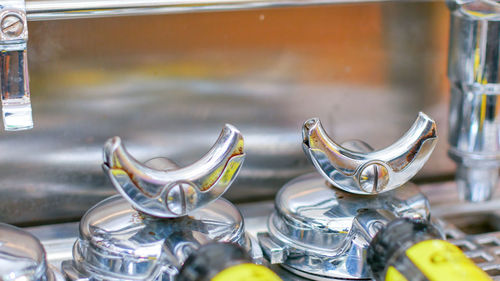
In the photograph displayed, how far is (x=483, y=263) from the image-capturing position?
543mm

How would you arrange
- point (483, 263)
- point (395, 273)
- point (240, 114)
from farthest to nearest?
point (240, 114)
point (483, 263)
point (395, 273)

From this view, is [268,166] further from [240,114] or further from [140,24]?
[140,24]

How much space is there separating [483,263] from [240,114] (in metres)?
0.26

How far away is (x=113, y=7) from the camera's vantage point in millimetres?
488

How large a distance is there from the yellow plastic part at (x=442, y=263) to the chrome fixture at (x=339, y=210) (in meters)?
0.06

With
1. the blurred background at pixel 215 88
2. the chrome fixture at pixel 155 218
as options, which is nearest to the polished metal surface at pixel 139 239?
the chrome fixture at pixel 155 218

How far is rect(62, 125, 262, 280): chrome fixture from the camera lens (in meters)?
0.44

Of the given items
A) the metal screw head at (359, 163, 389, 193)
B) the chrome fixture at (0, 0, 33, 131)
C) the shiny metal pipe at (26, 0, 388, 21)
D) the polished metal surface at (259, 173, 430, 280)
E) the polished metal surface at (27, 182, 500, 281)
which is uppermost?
the shiny metal pipe at (26, 0, 388, 21)

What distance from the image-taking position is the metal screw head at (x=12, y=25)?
450mm

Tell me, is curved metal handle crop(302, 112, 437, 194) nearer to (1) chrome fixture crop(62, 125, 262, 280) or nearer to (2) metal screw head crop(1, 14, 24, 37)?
(1) chrome fixture crop(62, 125, 262, 280)

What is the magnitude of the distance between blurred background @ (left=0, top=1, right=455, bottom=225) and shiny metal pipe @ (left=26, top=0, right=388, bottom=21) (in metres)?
0.09

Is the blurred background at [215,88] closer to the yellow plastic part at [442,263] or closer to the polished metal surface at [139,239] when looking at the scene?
the polished metal surface at [139,239]

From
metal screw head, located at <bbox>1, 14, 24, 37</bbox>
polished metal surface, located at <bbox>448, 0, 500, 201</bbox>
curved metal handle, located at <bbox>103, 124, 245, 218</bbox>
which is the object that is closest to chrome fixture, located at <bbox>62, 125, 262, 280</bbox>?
curved metal handle, located at <bbox>103, 124, 245, 218</bbox>

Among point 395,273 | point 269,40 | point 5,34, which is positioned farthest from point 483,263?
point 5,34
